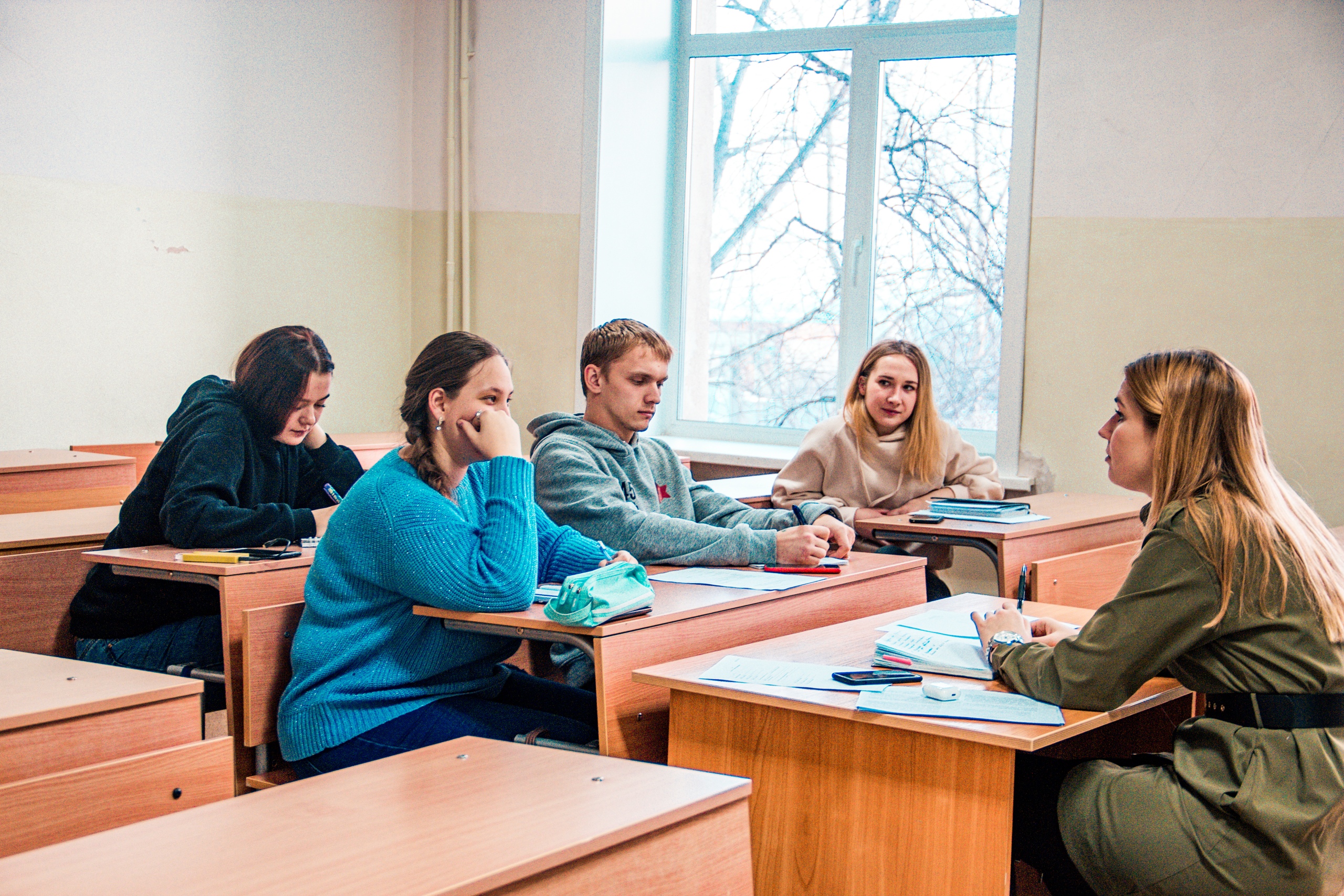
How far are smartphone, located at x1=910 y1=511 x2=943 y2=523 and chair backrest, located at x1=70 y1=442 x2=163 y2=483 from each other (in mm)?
2695

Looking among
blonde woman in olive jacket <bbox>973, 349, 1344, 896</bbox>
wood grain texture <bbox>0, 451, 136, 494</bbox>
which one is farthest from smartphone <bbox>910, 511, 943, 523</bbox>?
wood grain texture <bbox>0, 451, 136, 494</bbox>

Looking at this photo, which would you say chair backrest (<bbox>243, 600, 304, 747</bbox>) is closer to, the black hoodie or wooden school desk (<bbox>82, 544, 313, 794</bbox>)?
wooden school desk (<bbox>82, 544, 313, 794</bbox>)

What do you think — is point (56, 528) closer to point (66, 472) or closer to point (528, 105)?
point (66, 472)

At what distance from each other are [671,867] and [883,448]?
2836mm

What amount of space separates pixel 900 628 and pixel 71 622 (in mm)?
1760

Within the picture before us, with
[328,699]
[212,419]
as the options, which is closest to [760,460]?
[212,419]

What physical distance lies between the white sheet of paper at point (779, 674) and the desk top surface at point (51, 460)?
2702 millimetres

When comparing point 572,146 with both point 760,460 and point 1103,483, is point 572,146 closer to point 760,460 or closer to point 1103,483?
point 760,460

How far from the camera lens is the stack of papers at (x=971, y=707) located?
62.9 inches

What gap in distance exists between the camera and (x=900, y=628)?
213cm

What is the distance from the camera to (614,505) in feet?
8.69

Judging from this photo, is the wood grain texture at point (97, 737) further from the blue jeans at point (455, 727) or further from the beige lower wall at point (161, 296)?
the beige lower wall at point (161, 296)

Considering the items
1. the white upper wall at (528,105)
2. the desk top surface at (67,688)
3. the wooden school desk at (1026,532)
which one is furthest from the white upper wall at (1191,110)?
the desk top surface at (67,688)

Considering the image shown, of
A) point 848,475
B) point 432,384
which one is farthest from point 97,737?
point 848,475
